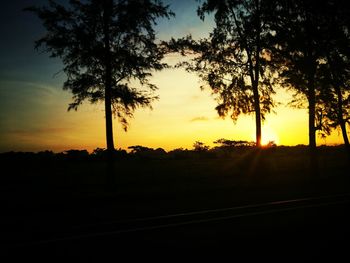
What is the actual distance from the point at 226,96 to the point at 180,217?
1367 centimetres

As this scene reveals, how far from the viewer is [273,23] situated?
2023cm

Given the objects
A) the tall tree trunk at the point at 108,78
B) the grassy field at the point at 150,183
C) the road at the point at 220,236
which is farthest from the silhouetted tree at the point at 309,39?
the road at the point at 220,236

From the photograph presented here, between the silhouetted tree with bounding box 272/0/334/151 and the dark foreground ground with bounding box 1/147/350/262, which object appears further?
the silhouetted tree with bounding box 272/0/334/151

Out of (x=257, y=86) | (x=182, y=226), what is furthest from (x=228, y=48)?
(x=182, y=226)

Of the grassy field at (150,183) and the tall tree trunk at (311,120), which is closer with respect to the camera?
the grassy field at (150,183)

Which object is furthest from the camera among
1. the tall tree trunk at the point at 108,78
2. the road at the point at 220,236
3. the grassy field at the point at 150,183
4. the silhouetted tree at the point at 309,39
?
the silhouetted tree at the point at 309,39

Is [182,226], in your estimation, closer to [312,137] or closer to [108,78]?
[108,78]

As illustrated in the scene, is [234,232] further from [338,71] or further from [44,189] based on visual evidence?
[338,71]

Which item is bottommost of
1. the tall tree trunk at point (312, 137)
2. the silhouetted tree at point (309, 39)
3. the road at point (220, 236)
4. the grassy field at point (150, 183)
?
the road at point (220, 236)

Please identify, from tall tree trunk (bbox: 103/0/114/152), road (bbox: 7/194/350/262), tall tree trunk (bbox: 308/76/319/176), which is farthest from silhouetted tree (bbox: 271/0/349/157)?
road (bbox: 7/194/350/262)

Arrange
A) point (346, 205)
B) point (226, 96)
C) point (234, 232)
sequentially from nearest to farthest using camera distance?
point (234, 232) < point (346, 205) < point (226, 96)

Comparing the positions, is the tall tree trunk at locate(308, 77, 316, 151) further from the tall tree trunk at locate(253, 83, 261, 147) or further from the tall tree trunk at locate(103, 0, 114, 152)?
the tall tree trunk at locate(103, 0, 114, 152)

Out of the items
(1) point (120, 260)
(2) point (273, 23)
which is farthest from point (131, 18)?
(1) point (120, 260)

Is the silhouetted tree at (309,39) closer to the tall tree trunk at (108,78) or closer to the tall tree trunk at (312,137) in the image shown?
the tall tree trunk at (312,137)
